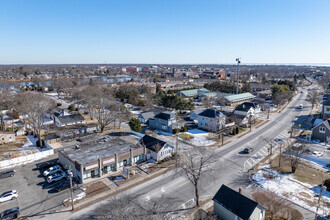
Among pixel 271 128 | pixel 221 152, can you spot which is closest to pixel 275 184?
pixel 221 152

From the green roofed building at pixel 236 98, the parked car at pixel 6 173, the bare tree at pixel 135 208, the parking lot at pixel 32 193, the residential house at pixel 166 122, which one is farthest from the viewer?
the green roofed building at pixel 236 98

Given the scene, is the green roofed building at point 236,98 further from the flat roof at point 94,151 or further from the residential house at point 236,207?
the residential house at point 236,207

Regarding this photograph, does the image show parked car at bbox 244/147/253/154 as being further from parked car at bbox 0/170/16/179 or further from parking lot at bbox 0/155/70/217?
parked car at bbox 0/170/16/179

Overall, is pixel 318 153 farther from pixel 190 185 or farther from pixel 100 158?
pixel 100 158

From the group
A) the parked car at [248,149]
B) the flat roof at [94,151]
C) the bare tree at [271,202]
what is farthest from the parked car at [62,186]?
the parked car at [248,149]

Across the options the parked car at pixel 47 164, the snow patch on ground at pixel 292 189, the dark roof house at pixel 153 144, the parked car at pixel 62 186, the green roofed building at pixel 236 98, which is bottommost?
the parked car at pixel 62 186

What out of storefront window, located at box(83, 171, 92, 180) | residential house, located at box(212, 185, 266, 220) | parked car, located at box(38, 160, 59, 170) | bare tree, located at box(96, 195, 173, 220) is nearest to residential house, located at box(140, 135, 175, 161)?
storefront window, located at box(83, 171, 92, 180)

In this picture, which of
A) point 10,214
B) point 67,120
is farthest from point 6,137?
point 10,214
